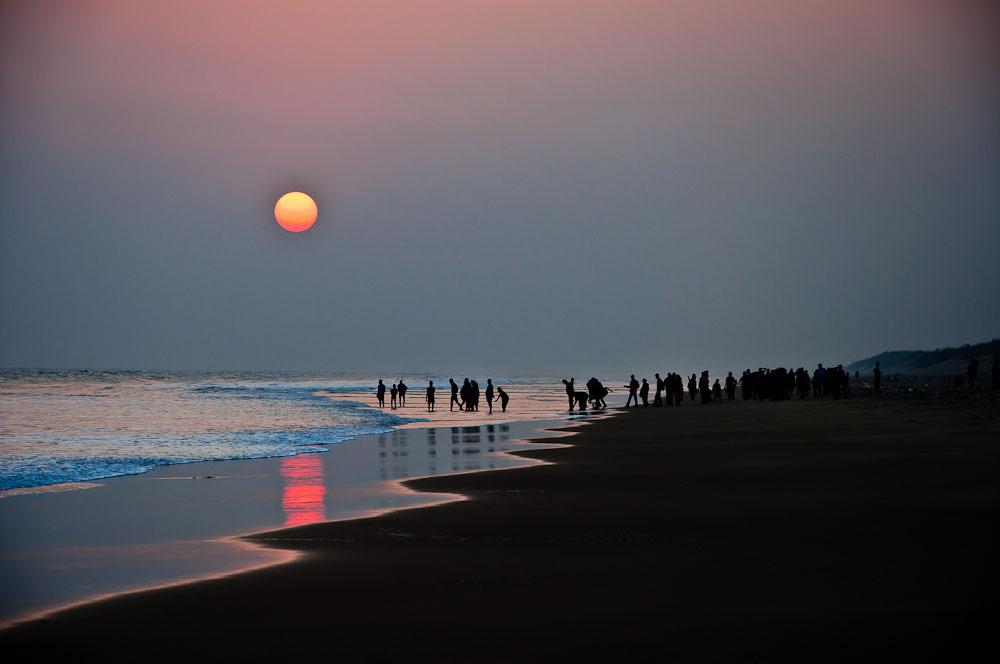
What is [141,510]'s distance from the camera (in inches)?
521

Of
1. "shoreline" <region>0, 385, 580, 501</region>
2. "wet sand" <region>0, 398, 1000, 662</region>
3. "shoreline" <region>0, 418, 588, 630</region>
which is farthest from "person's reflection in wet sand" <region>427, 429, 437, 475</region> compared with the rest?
"wet sand" <region>0, 398, 1000, 662</region>

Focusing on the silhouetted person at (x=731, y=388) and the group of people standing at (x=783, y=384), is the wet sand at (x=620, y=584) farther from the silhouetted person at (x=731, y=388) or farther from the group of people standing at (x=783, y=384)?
the silhouetted person at (x=731, y=388)

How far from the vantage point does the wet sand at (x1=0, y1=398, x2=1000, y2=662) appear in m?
5.97

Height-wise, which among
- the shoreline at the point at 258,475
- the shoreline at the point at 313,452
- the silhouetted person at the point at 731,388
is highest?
the silhouetted person at the point at 731,388

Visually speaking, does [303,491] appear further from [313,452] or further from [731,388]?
[731,388]

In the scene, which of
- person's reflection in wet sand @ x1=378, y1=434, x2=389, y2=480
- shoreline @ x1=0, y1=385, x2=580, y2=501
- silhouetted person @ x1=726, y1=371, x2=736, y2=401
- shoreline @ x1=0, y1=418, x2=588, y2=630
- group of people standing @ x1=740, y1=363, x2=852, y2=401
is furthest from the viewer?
silhouetted person @ x1=726, y1=371, x2=736, y2=401

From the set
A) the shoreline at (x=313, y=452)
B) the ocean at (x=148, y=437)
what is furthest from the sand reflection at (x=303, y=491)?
the ocean at (x=148, y=437)

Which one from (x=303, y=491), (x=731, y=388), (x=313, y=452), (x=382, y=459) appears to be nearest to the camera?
(x=303, y=491)

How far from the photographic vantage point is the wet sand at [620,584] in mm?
5973

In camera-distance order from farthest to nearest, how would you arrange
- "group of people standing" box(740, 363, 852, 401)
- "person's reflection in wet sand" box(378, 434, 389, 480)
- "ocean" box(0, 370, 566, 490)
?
"group of people standing" box(740, 363, 852, 401), "ocean" box(0, 370, 566, 490), "person's reflection in wet sand" box(378, 434, 389, 480)

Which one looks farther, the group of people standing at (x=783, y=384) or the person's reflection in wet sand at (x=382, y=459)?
the group of people standing at (x=783, y=384)

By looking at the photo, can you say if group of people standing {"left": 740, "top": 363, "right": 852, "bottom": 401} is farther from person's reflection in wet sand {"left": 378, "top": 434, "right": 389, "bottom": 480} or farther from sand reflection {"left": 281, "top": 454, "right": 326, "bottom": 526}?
sand reflection {"left": 281, "top": 454, "right": 326, "bottom": 526}

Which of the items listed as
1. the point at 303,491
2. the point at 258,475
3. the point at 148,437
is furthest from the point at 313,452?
the point at 303,491

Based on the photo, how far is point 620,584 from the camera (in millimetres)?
7582
